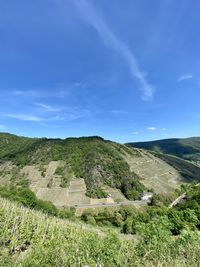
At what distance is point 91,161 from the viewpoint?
6309 inches

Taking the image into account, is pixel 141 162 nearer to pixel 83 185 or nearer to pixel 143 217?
pixel 83 185

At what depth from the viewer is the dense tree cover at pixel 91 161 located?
139 m

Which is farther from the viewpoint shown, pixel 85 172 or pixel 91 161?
pixel 91 161

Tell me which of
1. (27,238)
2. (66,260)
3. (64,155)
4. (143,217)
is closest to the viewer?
(66,260)

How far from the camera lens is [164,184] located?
150 meters

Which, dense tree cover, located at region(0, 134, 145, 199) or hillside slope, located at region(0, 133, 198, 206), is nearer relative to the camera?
hillside slope, located at region(0, 133, 198, 206)

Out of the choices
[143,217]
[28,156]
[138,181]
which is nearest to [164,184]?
[138,181]

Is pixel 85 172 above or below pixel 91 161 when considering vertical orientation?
below

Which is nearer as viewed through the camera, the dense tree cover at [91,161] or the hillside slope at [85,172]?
the hillside slope at [85,172]

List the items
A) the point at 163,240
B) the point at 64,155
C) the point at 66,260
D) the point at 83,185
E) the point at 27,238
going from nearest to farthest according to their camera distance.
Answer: the point at 66,260 → the point at 163,240 → the point at 27,238 → the point at 83,185 → the point at 64,155

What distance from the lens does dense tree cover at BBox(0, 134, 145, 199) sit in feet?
456

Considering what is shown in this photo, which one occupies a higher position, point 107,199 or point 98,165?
point 98,165

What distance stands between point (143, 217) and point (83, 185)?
56.1 m

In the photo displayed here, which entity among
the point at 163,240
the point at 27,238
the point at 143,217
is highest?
the point at 163,240
